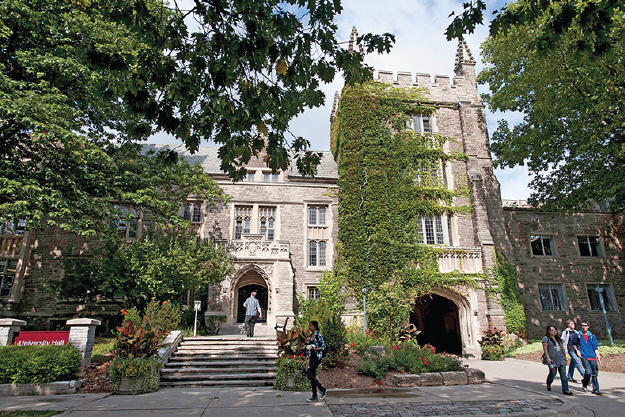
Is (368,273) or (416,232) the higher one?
(416,232)

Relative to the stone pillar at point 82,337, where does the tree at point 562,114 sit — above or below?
above

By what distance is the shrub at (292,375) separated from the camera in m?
8.86

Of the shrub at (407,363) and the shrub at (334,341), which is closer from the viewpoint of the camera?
the shrub at (407,363)

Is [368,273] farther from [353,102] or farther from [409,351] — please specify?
[353,102]

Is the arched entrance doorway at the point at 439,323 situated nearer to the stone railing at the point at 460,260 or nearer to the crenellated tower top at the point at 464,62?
the stone railing at the point at 460,260

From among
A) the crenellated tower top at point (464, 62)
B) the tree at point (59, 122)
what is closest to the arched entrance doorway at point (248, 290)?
the tree at point (59, 122)

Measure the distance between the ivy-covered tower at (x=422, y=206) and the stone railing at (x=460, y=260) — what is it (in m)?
0.05

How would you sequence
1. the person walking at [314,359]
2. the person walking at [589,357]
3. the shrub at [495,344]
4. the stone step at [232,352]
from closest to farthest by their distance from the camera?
the person walking at [314,359], the person walking at [589,357], the stone step at [232,352], the shrub at [495,344]

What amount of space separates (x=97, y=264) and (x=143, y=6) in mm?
13834

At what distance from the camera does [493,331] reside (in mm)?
17234

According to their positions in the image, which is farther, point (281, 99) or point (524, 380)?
point (524, 380)

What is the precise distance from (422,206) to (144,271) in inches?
544

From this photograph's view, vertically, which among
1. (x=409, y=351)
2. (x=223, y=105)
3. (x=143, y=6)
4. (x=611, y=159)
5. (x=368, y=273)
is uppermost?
(x=611, y=159)

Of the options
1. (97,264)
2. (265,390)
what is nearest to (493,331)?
(265,390)
